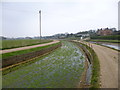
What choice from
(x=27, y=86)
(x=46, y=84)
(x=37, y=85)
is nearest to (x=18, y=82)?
(x=27, y=86)

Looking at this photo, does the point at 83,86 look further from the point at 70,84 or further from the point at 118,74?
the point at 118,74

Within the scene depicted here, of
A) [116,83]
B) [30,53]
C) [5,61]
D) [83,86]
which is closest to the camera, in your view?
[116,83]

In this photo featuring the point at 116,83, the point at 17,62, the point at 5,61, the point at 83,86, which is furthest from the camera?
the point at 17,62

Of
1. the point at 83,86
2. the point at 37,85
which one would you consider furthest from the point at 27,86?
the point at 83,86

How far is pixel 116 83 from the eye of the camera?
6.65m

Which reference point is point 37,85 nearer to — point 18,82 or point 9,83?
point 18,82

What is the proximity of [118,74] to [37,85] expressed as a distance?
6360 mm

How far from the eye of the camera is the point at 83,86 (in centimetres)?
708

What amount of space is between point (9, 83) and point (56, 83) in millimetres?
3629

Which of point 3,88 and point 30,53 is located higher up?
point 30,53

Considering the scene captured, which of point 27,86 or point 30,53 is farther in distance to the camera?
point 30,53

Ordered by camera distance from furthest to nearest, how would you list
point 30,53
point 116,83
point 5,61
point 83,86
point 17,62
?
point 30,53 → point 17,62 → point 5,61 → point 83,86 → point 116,83

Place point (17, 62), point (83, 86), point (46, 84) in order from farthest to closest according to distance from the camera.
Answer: point (17, 62), point (46, 84), point (83, 86)

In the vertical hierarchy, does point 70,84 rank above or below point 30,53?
below
